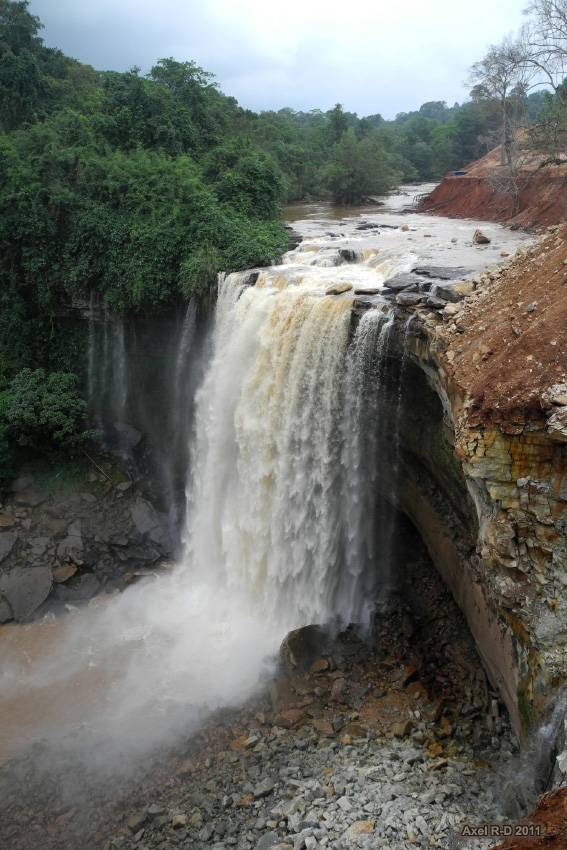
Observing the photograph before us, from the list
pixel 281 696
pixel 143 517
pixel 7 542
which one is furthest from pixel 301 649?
pixel 7 542

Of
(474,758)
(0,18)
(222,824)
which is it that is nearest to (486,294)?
(474,758)

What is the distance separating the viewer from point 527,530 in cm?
767

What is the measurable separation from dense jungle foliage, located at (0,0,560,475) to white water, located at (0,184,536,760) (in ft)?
8.97

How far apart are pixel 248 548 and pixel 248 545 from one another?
80mm

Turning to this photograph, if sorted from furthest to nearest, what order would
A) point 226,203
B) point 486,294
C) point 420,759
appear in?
point 226,203
point 486,294
point 420,759

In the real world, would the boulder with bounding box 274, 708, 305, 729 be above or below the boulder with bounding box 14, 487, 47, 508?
below

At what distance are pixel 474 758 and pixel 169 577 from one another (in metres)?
9.03

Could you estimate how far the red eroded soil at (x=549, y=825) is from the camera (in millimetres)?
5668

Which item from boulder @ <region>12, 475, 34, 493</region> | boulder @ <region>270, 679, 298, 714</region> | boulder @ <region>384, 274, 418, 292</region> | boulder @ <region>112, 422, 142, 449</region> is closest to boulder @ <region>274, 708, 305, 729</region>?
boulder @ <region>270, 679, 298, 714</region>

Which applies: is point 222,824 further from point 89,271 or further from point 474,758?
point 89,271

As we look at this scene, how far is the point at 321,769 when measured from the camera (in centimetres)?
938

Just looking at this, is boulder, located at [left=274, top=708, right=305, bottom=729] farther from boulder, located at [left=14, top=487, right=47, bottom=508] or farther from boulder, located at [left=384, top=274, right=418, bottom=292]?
boulder, located at [left=14, top=487, right=47, bottom=508]

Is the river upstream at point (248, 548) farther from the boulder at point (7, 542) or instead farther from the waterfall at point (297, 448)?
the boulder at point (7, 542)

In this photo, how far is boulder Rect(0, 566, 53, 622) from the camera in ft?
48.2
